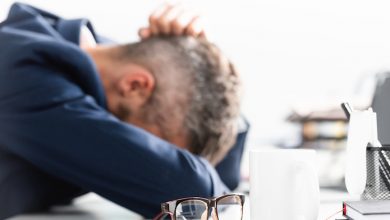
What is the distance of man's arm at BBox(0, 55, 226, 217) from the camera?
0.99 metres

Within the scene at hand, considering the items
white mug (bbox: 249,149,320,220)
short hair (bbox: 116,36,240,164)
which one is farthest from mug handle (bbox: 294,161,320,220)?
short hair (bbox: 116,36,240,164)

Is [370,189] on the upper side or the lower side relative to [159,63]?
lower

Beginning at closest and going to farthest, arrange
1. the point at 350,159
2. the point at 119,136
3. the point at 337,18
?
the point at 350,159, the point at 119,136, the point at 337,18

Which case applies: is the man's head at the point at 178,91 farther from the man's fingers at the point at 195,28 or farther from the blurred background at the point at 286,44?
the blurred background at the point at 286,44

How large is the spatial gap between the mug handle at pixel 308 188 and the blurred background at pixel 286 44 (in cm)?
101

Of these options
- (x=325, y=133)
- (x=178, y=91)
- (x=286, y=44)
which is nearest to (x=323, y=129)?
(x=325, y=133)

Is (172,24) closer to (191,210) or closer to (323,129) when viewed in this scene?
(191,210)

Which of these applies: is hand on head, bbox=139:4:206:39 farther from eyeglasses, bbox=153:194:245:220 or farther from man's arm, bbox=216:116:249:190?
eyeglasses, bbox=153:194:245:220

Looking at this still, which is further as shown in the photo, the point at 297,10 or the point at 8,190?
the point at 297,10

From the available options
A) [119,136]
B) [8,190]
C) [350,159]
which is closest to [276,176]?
[350,159]

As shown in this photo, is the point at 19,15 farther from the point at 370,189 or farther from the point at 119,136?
the point at 370,189

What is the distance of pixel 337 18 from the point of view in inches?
72.0

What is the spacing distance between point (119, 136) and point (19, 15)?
0.38 m

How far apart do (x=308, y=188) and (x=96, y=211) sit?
56 centimetres
